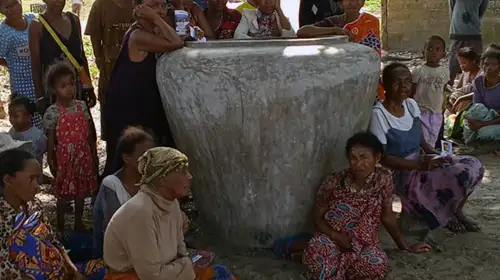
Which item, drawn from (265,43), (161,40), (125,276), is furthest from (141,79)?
(125,276)

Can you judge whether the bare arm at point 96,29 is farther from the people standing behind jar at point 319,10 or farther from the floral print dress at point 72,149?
the people standing behind jar at point 319,10

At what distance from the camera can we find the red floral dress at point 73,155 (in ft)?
13.1

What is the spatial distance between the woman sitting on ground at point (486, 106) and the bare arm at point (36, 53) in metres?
3.80

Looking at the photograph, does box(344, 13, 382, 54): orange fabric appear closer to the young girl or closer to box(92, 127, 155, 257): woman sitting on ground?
box(92, 127, 155, 257): woman sitting on ground

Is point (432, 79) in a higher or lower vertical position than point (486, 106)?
higher

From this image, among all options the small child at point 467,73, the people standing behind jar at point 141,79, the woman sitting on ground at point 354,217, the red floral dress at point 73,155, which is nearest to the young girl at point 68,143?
the red floral dress at point 73,155

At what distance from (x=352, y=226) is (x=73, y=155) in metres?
1.69

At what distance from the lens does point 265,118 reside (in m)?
3.41

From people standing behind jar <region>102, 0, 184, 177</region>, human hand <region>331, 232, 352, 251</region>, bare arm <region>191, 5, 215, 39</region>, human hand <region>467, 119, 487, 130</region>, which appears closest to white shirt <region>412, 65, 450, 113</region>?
bare arm <region>191, 5, 215, 39</region>

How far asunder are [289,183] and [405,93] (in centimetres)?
83

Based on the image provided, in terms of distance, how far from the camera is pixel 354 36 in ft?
13.9

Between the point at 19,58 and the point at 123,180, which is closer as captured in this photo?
the point at 123,180

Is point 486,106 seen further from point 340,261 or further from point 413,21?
point 413,21

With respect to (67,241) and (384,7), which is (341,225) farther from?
(384,7)
